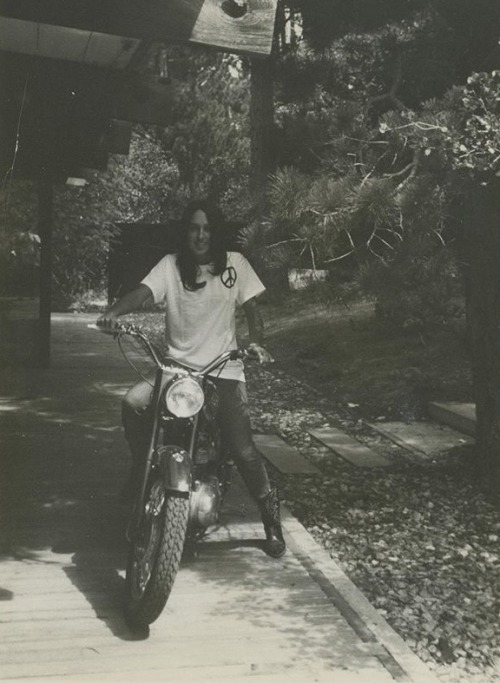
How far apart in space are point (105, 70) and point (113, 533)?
3.48m

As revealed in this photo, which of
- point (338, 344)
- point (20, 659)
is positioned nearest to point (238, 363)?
point (20, 659)

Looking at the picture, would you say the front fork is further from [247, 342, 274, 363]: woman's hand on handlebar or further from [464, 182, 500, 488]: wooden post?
→ [464, 182, 500, 488]: wooden post

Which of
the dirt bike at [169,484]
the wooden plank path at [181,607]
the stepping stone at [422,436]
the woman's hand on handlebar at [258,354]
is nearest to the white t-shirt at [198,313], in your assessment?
the dirt bike at [169,484]

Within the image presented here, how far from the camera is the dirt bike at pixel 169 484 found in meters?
3.59

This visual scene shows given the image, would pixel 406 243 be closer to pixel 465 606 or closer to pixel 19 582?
pixel 465 606

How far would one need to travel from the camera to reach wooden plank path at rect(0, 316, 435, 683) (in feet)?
11.0

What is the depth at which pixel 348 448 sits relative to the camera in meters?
7.72

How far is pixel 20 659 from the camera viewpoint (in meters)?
3.35

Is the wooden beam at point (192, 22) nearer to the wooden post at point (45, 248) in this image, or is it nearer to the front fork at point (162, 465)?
the front fork at point (162, 465)

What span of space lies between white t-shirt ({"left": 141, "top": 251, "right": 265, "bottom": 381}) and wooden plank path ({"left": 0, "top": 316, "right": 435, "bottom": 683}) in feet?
3.25

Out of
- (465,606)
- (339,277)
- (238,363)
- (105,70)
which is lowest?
(465,606)

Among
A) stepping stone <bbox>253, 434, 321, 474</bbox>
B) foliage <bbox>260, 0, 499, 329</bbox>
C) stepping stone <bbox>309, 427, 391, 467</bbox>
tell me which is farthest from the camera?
stepping stone <bbox>309, 427, 391, 467</bbox>

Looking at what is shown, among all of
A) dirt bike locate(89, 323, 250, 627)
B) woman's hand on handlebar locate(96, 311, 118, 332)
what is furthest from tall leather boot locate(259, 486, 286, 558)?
woman's hand on handlebar locate(96, 311, 118, 332)

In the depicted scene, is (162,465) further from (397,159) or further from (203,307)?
(397,159)
